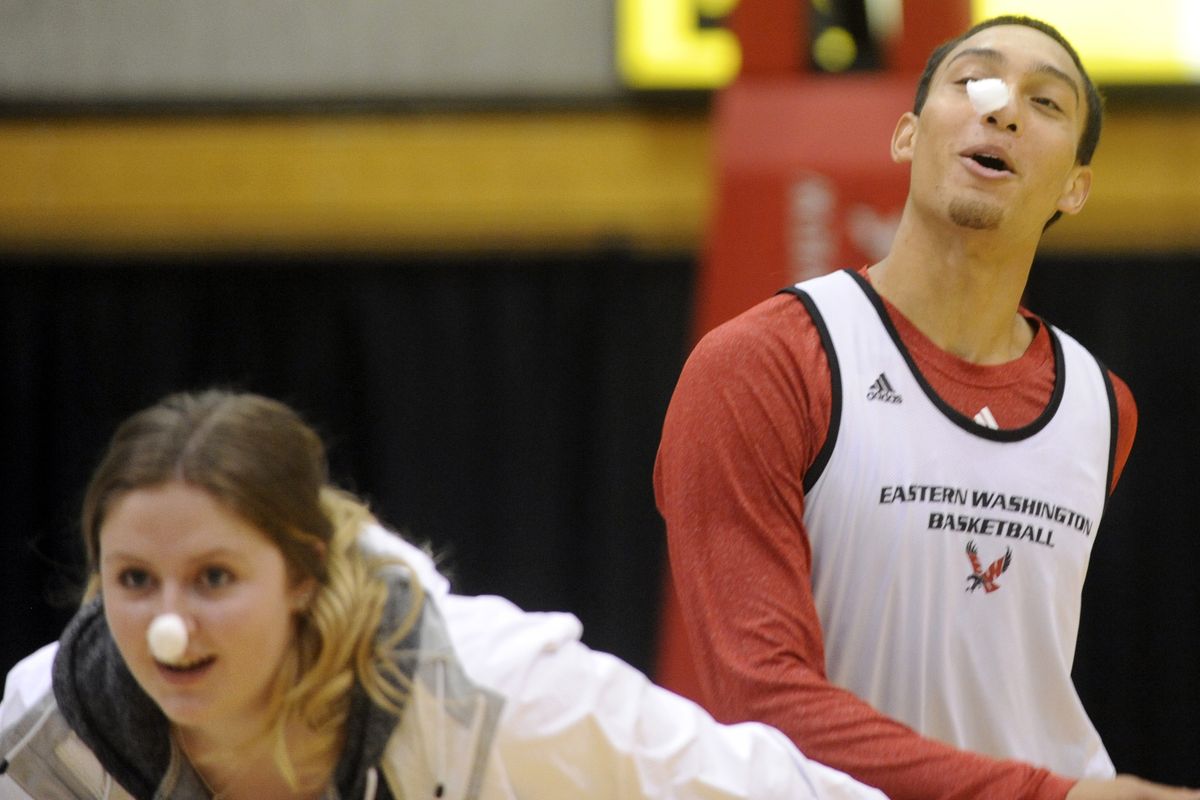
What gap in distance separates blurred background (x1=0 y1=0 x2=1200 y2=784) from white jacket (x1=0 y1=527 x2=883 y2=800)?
3.33m

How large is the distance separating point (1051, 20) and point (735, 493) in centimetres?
351

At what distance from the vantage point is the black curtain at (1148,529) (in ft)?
16.5

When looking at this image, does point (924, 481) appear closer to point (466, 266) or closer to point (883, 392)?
point (883, 392)

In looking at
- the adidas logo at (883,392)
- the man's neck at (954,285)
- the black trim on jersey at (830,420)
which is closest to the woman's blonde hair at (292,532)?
the black trim on jersey at (830,420)

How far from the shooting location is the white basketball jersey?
2.07m

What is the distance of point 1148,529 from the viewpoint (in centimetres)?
507

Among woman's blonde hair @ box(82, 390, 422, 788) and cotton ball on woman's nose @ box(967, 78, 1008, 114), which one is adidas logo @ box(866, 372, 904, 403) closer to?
cotton ball on woman's nose @ box(967, 78, 1008, 114)

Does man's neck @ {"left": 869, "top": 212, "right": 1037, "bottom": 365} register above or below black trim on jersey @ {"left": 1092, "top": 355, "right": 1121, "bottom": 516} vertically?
above

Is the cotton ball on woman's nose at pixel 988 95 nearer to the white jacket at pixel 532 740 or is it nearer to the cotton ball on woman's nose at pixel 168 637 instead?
the white jacket at pixel 532 740

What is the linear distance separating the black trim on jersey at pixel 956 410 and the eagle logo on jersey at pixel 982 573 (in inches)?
6.0

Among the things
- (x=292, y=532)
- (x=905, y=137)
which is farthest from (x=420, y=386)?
(x=292, y=532)

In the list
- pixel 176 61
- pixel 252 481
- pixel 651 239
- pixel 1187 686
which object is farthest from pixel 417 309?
pixel 252 481

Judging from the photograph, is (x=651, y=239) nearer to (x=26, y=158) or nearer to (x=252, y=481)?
(x=26, y=158)

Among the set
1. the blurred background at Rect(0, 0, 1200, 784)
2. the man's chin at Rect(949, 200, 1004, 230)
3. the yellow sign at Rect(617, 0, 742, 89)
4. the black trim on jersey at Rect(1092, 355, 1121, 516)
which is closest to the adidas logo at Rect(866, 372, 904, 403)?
the man's chin at Rect(949, 200, 1004, 230)
